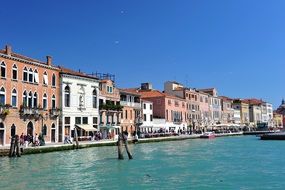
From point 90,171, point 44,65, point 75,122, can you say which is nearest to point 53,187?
point 90,171

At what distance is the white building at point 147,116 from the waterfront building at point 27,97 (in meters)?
21.7

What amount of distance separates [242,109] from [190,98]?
39.9m

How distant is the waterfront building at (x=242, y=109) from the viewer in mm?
121300

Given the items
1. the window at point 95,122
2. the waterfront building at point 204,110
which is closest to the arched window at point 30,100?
the window at point 95,122

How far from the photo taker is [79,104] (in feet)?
163

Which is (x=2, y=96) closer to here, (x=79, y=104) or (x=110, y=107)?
(x=79, y=104)

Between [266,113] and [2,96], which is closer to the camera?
[2,96]

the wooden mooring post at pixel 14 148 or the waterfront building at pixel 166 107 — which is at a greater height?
the waterfront building at pixel 166 107

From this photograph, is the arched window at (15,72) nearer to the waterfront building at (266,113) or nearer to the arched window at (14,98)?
the arched window at (14,98)

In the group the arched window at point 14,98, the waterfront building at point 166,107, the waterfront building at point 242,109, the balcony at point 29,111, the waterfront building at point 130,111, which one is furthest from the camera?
the waterfront building at point 242,109

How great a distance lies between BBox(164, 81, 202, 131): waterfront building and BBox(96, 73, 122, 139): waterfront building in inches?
1134

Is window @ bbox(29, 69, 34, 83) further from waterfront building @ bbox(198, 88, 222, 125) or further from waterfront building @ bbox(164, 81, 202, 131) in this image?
waterfront building @ bbox(198, 88, 222, 125)

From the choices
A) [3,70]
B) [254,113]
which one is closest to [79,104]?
[3,70]

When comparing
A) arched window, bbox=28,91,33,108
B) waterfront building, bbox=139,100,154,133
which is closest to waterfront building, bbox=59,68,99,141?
arched window, bbox=28,91,33,108
